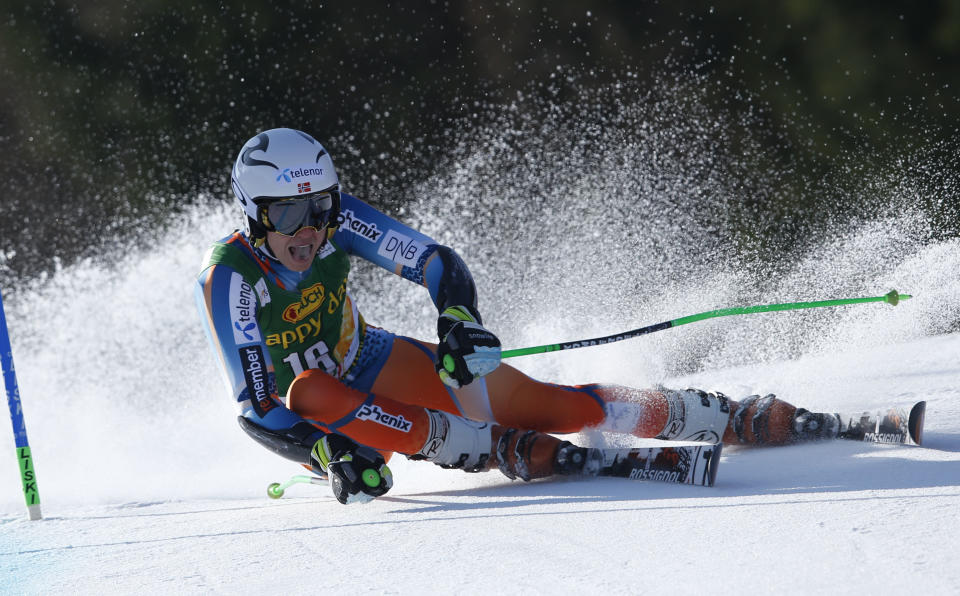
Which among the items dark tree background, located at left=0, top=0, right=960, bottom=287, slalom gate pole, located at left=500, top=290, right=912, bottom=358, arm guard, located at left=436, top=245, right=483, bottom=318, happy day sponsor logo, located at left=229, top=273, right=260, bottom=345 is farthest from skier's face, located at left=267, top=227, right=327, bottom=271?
dark tree background, located at left=0, top=0, right=960, bottom=287

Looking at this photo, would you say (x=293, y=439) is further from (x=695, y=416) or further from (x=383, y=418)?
(x=695, y=416)

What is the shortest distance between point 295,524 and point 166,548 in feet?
0.85

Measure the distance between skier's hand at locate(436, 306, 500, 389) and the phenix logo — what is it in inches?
5.4

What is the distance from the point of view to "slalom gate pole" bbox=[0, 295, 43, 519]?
2428mm

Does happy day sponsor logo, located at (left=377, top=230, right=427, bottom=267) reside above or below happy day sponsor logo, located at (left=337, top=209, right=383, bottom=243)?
below

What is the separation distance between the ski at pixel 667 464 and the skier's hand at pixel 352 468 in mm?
516

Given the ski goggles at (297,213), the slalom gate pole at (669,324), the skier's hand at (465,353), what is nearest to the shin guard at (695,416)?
the slalom gate pole at (669,324)

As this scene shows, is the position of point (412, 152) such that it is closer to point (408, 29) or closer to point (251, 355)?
point (408, 29)

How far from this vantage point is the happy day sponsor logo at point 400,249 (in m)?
2.54

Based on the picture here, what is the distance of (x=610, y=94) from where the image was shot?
27.9ft

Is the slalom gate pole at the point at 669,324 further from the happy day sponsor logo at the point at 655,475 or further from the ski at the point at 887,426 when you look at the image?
the happy day sponsor logo at the point at 655,475

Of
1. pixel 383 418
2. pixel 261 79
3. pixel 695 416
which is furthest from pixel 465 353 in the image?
pixel 261 79

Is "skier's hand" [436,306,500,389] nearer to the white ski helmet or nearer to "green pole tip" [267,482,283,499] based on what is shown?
the white ski helmet

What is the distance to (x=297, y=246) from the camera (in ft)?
7.80
